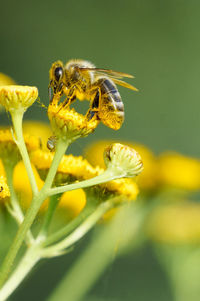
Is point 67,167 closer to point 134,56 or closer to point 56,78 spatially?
point 56,78

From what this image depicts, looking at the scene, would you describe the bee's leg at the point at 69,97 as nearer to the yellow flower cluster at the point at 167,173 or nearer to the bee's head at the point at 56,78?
the bee's head at the point at 56,78

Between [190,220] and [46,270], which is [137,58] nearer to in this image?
[190,220]

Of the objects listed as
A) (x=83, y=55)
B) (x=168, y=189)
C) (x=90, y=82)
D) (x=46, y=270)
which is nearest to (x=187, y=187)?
(x=168, y=189)

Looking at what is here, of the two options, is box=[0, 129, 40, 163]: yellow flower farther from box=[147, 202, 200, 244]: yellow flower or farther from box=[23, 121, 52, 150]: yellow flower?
box=[147, 202, 200, 244]: yellow flower

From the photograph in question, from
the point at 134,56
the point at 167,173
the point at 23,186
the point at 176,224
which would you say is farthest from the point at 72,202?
the point at 134,56

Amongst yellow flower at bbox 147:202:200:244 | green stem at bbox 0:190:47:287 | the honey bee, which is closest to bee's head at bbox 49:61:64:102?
the honey bee

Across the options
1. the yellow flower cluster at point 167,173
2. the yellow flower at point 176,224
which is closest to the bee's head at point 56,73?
the yellow flower cluster at point 167,173

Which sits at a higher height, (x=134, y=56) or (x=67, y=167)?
(x=67, y=167)
